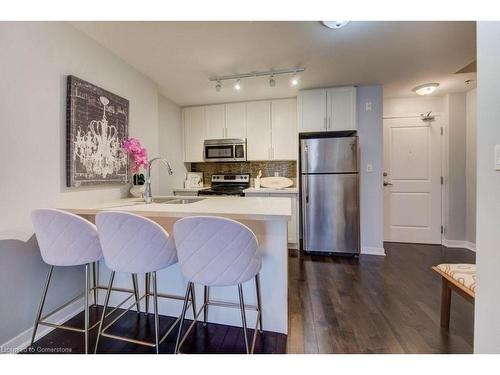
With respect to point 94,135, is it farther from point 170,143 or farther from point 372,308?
point 372,308

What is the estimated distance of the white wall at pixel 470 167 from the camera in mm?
3344

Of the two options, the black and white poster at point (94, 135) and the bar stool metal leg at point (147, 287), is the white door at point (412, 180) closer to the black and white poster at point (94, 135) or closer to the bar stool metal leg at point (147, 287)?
the bar stool metal leg at point (147, 287)

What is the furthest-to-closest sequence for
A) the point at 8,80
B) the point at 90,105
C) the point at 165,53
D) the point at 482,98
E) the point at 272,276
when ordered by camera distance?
the point at 165,53
the point at 90,105
the point at 272,276
the point at 8,80
the point at 482,98

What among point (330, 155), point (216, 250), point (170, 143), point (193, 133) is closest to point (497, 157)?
point (216, 250)

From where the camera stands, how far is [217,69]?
2594mm

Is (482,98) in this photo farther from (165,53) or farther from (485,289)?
(165,53)

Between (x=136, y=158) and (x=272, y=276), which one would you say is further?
(x=136, y=158)

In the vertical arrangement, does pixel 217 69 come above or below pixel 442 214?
above

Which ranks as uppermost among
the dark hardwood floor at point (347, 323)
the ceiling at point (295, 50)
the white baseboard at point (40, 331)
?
the ceiling at point (295, 50)

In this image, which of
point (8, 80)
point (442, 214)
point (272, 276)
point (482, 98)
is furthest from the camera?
point (442, 214)

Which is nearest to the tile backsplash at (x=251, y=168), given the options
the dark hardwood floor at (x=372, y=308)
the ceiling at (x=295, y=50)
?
the ceiling at (x=295, y=50)

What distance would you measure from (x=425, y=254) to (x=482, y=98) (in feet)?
9.40

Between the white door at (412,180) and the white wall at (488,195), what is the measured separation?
291cm

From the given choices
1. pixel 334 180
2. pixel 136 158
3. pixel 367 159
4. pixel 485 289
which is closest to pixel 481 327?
pixel 485 289
